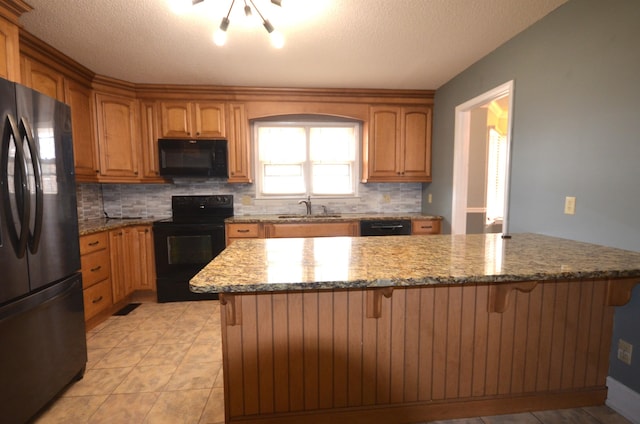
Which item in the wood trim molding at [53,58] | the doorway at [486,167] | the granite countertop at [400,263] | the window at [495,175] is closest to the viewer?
the granite countertop at [400,263]

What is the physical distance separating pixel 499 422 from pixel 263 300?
1391 mm

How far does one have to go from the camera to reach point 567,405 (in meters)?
1.55

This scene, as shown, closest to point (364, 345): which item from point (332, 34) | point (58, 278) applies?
point (58, 278)

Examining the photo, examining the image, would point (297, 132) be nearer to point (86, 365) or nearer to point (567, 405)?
point (86, 365)

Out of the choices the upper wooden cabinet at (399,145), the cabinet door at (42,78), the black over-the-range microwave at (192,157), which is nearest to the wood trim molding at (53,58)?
the cabinet door at (42,78)

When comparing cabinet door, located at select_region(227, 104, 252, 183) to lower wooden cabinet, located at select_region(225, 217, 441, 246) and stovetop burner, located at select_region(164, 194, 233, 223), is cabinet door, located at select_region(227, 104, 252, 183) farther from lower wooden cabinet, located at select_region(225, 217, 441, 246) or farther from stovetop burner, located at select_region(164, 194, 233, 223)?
lower wooden cabinet, located at select_region(225, 217, 441, 246)

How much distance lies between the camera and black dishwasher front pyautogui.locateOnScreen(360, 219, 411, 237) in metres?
3.21

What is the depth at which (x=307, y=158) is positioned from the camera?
12.1ft

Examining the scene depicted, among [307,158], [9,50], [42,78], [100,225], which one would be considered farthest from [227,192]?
[9,50]

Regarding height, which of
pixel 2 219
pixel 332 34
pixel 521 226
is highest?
pixel 332 34

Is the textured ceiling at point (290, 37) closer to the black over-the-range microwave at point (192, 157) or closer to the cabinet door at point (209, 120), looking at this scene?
the cabinet door at point (209, 120)

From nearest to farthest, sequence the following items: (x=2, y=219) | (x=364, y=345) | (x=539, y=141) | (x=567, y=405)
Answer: (x=2, y=219)
(x=364, y=345)
(x=567, y=405)
(x=539, y=141)

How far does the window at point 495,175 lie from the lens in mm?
4230

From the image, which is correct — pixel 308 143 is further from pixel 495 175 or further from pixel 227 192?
pixel 495 175
